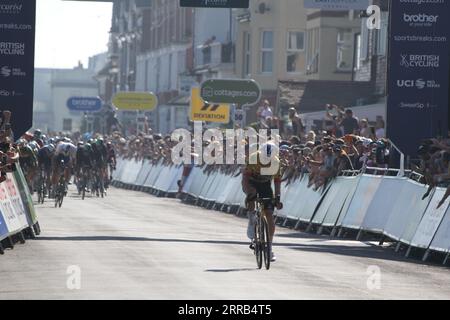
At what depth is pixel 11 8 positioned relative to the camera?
92.4 ft

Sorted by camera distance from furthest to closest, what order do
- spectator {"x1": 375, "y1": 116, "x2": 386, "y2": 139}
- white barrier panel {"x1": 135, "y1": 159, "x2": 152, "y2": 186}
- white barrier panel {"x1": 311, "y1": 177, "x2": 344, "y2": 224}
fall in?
white barrier panel {"x1": 135, "y1": 159, "x2": 152, "y2": 186} < spectator {"x1": 375, "y1": 116, "x2": 386, "y2": 139} < white barrier panel {"x1": 311, "y1": 177, "x2": 344, "y2": 224}

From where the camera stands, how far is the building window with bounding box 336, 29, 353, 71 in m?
58.4

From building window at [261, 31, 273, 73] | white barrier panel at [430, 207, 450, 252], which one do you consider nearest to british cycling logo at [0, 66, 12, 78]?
white barrier panel at [430, 207, 450, 252]

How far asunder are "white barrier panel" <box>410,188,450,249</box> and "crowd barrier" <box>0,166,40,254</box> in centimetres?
618

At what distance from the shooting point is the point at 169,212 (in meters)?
36.9

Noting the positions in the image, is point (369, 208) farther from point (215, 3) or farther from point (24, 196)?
point (215, 3)

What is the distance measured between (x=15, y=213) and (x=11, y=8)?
19.5 feet

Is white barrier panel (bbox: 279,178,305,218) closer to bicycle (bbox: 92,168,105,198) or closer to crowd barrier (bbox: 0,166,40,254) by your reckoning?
crowd barrier (bbox: 0,166,40,254)

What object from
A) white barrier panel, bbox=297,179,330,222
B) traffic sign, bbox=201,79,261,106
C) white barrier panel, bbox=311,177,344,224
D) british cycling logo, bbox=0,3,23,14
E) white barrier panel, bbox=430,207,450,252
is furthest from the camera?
traffic sign, bbox=201,79,261,106

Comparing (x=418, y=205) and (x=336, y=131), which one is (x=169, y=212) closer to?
(x=336, y=131)

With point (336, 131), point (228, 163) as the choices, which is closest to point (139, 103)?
point (228, 163)

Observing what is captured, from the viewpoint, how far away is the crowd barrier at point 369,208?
22.8 metres

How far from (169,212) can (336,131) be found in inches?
194

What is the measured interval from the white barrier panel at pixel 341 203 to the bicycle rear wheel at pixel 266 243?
8.62 metres
